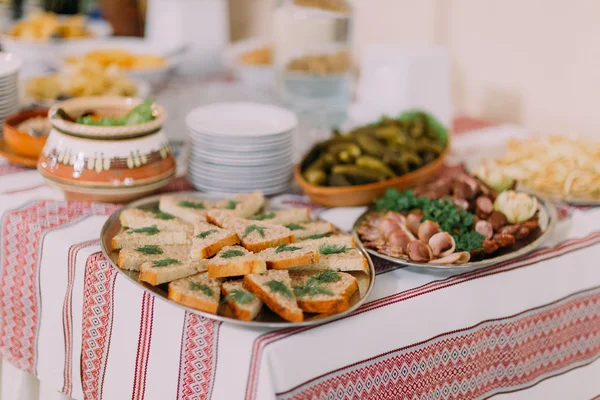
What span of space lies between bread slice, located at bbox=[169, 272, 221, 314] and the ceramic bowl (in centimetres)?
37

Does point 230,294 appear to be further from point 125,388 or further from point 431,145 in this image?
point 431,145

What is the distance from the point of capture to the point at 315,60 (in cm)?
175

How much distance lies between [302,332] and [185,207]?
37 centimetres

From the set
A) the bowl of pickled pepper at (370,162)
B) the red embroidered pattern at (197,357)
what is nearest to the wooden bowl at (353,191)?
the bowl of pickled pepper at (370,162)

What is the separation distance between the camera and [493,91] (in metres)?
2.29

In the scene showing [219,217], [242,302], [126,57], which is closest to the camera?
[242,302]

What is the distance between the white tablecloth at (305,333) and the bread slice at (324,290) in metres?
0.03

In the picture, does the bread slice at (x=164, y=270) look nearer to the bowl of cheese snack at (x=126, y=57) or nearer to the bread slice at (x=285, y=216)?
the bread slice at (x=285, y=216)

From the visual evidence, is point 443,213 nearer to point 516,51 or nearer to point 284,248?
point 284,248

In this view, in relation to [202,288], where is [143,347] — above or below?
below

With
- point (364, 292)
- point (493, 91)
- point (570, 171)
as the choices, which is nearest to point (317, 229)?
point (364, 292)

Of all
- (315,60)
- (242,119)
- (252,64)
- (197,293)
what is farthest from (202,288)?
(252,64)

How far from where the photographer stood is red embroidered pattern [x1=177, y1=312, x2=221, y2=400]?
863 millimetres

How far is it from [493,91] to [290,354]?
1.71m
